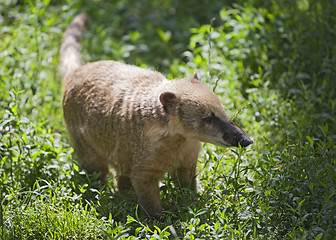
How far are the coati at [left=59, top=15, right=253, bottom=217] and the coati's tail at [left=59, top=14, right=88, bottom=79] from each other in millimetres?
505

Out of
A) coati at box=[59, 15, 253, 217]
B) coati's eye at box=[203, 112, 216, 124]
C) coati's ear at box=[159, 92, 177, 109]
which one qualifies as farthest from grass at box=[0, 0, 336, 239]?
coati's ear at box=[159, 92, 177, 109]

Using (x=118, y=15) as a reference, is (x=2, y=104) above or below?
below

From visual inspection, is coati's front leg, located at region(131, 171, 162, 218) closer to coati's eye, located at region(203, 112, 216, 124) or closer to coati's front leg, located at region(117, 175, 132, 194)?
coati's front leg, located at region(117, 175, 132, 194)

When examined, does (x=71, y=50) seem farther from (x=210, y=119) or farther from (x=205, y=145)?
(x=210, y=119)

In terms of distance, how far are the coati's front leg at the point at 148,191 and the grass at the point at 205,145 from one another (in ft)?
0.43

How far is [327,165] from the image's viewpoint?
3.51 metres

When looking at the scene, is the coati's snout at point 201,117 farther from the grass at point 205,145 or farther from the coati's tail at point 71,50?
the coati's tail at point 71,50

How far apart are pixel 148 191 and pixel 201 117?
2.71 ft

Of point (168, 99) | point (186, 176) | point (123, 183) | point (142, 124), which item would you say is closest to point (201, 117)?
point (168, 99)

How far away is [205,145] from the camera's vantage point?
462 centimetres

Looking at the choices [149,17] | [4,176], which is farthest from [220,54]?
[4,176]

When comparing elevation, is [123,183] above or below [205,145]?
below

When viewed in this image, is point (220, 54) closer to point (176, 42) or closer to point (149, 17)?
point (176, 42)

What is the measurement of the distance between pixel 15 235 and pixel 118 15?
4991mm
